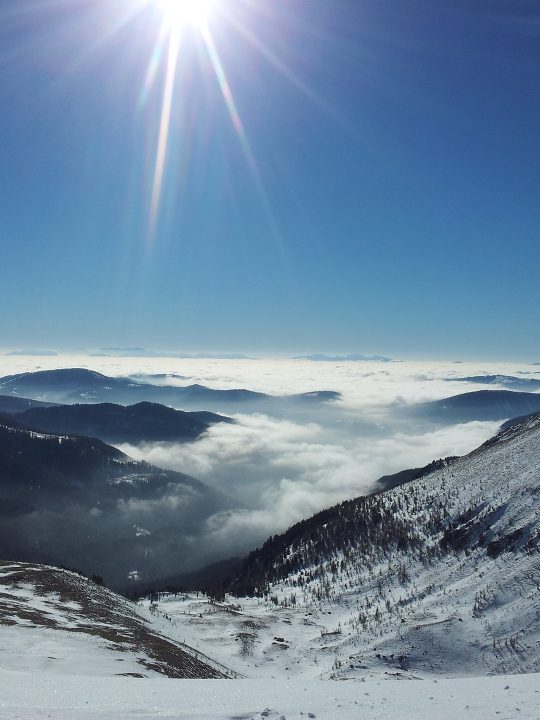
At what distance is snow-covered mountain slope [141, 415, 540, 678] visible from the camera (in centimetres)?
6194

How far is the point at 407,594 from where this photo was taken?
93.9 meters

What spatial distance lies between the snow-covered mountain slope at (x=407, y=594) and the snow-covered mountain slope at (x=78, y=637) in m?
15.6

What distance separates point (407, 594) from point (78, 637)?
75.6 meters

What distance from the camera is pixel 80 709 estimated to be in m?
16.8

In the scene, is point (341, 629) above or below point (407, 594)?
below

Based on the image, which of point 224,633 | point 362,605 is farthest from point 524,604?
point 224,633

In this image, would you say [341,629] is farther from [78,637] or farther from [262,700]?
[262,700]

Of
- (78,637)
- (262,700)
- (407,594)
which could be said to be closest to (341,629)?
(407,594)

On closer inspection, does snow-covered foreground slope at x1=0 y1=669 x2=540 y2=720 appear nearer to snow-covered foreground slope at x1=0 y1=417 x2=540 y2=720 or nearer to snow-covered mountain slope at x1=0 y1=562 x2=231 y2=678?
snow-covered foreground slope at x1=0 y1=417 x2=540 y2=720

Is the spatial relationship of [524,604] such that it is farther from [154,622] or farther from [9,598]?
[9,598]

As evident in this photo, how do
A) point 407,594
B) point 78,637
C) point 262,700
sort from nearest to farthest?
point 262,700
point 78,637
point 407,594

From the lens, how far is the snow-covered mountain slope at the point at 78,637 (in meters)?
33.4

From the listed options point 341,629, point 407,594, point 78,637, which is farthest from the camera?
point 407,594

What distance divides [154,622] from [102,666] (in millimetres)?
41319
